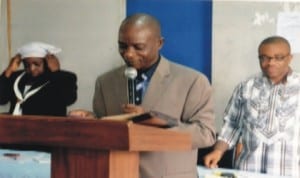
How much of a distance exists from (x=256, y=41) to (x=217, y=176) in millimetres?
1562

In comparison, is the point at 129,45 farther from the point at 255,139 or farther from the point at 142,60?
the point at 255,139

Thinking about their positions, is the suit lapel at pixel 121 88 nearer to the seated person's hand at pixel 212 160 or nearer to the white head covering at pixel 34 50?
the seated person's hand at pixel 212 160

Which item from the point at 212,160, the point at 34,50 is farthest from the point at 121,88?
the point at 34,50

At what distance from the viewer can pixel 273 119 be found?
319 centimetres

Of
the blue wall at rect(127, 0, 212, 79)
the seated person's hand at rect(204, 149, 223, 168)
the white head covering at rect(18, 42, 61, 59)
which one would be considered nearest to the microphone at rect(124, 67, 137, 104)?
the seated person's hand at rect(204, 149, 223, 168)

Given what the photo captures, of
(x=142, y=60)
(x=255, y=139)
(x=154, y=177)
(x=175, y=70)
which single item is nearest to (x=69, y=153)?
(x=154, y=177)

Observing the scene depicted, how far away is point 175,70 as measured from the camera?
212 cm

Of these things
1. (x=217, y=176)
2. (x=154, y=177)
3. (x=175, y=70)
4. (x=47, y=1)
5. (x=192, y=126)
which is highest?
(x=47, y=1)

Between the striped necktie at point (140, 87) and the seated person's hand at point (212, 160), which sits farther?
the seated person's hand at point (212, 160)

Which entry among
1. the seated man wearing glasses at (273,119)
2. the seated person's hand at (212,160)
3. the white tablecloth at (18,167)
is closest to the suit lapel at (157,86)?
the white tablecloth at (18,167)

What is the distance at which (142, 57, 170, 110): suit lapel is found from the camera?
2010mm

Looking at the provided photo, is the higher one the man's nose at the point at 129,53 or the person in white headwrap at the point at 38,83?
the man's nose at the point at 129,53

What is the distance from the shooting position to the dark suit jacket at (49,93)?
4207 mm

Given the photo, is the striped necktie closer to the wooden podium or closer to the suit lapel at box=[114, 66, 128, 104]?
the suit lapel at box=[114, 66, 128, 104]
